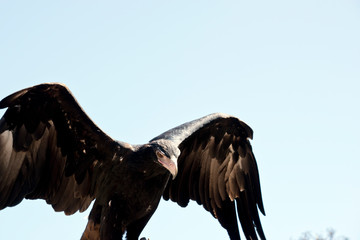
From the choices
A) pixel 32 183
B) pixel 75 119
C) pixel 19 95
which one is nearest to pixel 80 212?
pixel 32 183

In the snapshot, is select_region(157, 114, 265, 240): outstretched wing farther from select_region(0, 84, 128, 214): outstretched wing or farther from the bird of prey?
select_region(0, 84, 128, 214): outstretched wing

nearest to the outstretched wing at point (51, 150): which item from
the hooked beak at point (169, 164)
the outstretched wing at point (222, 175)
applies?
the hooked beak at point (169, 164)

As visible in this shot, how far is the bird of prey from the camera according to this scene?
7113 mm

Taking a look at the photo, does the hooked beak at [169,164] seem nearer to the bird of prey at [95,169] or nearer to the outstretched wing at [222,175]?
the bird of prey at [95,169]

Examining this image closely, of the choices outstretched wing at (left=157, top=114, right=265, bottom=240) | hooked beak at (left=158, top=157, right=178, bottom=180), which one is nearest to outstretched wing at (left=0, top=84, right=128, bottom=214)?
hooked beak at (left=158, top=157, right=178, bottom=180)

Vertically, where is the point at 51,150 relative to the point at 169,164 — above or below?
above

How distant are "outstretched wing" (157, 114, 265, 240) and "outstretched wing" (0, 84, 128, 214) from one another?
148 centimetres

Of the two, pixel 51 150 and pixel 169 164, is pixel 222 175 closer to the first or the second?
pixel 169 164

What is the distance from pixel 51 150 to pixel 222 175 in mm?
2770

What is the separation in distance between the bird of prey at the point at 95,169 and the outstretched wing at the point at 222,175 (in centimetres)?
2

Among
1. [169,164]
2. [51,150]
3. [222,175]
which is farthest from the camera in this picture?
[222,175]

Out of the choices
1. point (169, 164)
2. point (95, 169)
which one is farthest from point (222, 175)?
point (169, 164)

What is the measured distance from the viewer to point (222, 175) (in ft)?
29.9

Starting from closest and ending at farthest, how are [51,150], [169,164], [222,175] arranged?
[169,164] → [51,150] → [222,175]
